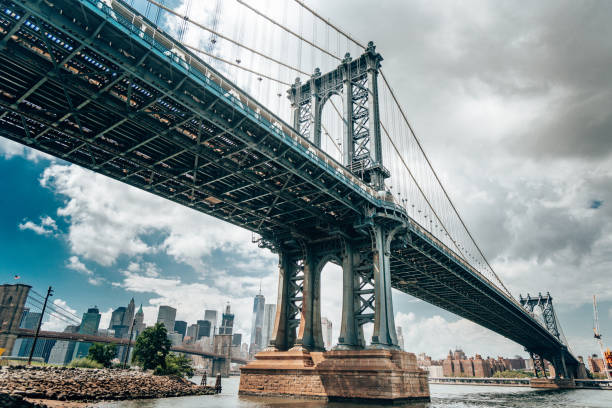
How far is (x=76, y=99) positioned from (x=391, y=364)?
100ft

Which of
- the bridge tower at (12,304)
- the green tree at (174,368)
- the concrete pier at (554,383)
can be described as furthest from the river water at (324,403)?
the concrete pier at (554,383)

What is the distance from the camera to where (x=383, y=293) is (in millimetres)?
36719

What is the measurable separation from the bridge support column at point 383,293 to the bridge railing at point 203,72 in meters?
9.16

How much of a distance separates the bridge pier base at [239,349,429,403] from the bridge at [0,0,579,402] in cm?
153

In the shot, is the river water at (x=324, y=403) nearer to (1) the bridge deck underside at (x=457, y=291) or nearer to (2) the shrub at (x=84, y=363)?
(2) the shrub at (x=84, y=363)

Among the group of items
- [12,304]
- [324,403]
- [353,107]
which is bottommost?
[324,403]

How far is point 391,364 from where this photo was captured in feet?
105

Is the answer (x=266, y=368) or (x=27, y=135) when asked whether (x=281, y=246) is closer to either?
(x=266, y=368)

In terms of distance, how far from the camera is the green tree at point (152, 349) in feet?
161

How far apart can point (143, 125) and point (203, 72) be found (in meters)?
5.65

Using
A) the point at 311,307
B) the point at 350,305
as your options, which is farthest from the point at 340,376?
the point at 311,307

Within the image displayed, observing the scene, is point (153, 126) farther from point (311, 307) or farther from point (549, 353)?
point (549, 353)

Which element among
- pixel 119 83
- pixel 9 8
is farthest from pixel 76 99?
pixel 9 8

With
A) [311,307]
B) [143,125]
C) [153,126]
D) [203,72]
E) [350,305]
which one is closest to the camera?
[203,72]
